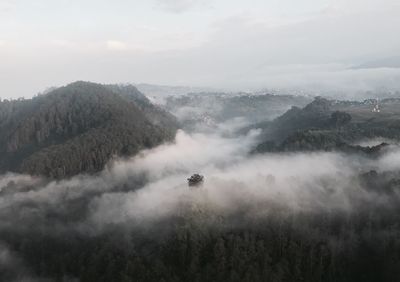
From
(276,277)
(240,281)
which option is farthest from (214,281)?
(276,277)

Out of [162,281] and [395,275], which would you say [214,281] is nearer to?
[162,281]

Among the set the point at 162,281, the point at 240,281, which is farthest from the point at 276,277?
the point at 162,281

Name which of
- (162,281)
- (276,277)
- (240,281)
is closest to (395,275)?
(276,277)

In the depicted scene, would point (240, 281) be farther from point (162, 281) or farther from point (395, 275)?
point (395, 275)

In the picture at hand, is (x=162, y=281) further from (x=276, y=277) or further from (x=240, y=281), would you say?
(x=276, y=277)

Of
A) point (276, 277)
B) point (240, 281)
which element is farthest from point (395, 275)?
point (240, 281)
